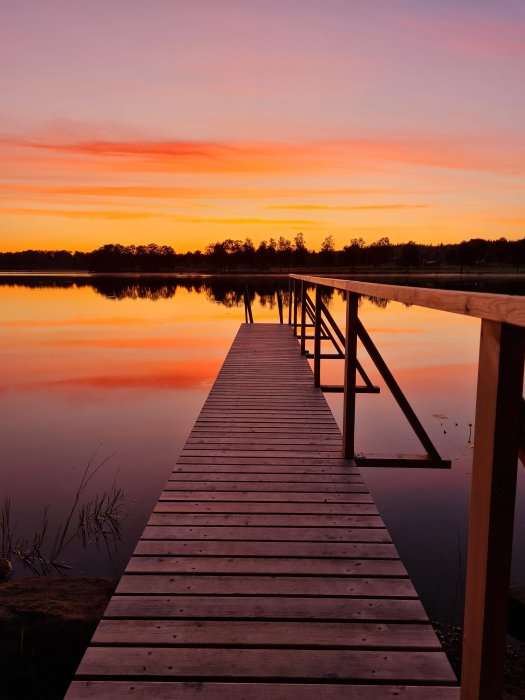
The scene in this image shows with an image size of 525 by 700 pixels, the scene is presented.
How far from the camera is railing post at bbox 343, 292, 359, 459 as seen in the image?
434cm

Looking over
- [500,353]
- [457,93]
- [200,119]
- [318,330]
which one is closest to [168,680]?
[500,353]

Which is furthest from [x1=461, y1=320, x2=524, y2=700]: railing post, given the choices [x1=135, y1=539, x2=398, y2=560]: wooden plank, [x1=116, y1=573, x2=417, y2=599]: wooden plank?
[x1=135, y1=539, x2=398, y2=560]: wooden plank

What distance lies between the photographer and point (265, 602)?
98.1 inches

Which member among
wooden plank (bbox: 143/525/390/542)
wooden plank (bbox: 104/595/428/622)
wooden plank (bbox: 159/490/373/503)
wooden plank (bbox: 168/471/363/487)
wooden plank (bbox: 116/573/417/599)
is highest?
wooden plank (bbox: 104/595/428/622)

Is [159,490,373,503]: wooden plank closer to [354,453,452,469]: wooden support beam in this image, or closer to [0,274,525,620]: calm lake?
[354,453,452,469]: wooden support beam

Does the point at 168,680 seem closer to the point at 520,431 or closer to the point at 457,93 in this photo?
the point at 520,431

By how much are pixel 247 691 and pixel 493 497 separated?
1202mm

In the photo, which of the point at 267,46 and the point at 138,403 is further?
the point at 267,46

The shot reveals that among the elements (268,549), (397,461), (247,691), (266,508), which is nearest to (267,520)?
(266,508)

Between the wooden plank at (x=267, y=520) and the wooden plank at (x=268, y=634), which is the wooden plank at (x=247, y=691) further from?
the wooden plank at (x=267, y=520)

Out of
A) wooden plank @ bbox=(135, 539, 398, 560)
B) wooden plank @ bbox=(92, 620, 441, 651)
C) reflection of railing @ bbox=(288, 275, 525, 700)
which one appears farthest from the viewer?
wooden plank @ bbox=(135, 539, 398, 560)

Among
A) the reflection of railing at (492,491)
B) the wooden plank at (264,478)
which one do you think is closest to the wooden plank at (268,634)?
the reflection of railing at (492,491)

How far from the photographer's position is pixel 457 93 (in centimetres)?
1895

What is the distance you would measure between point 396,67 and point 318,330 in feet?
44.8
